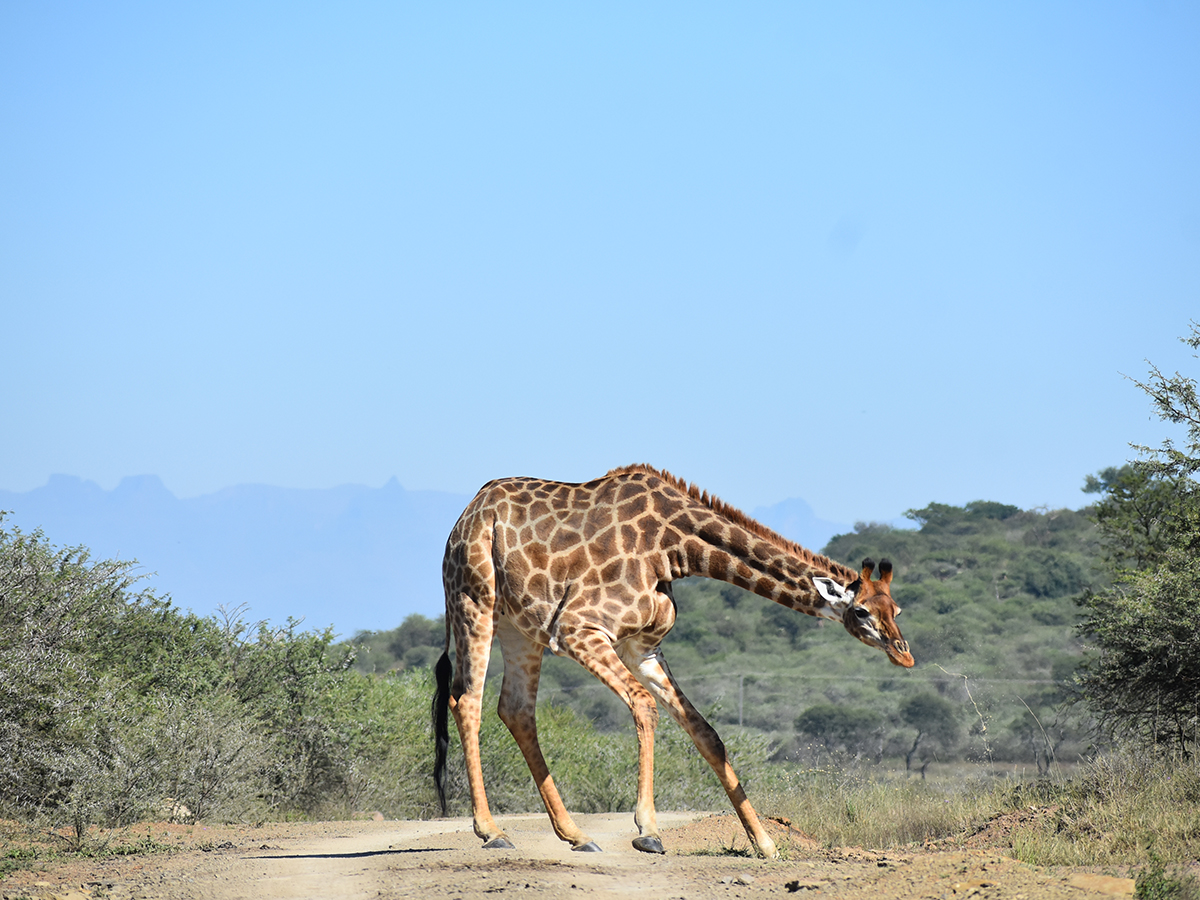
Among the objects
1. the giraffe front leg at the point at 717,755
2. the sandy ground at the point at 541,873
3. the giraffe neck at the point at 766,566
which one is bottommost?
the sandy ground at the point at 541,873

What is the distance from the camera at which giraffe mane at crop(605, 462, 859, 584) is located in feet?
30.5

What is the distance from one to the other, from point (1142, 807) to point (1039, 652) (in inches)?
1070

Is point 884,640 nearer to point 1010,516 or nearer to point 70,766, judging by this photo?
point 70,766

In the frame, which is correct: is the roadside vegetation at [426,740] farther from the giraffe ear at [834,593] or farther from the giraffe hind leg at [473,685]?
the giraffe hind leg at [473,685]

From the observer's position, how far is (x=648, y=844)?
Answer: 8.63m

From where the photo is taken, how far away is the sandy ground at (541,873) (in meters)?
7.05

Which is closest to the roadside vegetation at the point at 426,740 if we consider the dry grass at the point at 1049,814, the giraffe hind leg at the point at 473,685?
the dry grass at the point at 1049,814

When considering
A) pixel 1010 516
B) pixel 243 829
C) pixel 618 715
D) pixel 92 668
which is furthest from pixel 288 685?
pixel 1010 516

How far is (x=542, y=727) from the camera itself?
2189 cm

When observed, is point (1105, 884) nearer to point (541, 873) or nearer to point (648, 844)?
point (648, 844)

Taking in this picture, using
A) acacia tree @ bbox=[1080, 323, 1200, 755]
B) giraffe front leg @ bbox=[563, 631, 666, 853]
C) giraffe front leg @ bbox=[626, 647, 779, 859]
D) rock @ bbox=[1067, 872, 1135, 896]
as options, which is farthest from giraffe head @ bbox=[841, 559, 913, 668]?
acacia tree @ bbox=[1080, 323, 1200, 755]

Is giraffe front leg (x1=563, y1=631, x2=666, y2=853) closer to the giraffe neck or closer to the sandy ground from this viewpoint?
the sandy ground

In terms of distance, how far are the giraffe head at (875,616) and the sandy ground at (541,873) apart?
1.43 metres

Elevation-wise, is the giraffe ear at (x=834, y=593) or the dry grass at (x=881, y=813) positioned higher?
the giraffe ear at (x=834, y=593)
